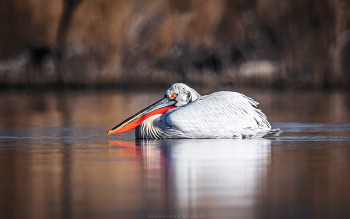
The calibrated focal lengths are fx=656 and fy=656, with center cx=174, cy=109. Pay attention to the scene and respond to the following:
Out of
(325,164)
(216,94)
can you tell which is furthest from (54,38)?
(325,164)

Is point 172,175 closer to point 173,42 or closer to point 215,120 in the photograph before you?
point 215,120

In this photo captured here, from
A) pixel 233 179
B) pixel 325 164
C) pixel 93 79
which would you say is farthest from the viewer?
pixel 93 79

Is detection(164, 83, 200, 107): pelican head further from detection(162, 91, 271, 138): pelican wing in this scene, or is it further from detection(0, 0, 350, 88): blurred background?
detection(0, 0, 350, 88): blurred background

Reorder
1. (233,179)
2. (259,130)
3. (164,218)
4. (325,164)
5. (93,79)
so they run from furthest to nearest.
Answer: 1. (93,79)
2. (259,130)
3. (325,164)
4. (233,179)
5. (164,218)

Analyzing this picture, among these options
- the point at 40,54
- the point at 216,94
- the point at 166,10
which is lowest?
the point at 216,94

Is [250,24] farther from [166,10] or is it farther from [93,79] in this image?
[93,79]

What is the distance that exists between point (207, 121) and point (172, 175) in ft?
8.47

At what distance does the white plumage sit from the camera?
734 centimetres

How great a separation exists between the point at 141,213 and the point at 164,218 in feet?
0.58

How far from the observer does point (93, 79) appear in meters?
21.1

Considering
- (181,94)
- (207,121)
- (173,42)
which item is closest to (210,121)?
(207,121)

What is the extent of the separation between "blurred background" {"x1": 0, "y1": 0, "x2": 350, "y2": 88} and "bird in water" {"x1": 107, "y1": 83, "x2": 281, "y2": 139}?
44.9ft

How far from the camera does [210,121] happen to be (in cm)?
737

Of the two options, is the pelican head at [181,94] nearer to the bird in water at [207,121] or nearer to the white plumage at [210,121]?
the bird in water at [207,121]
